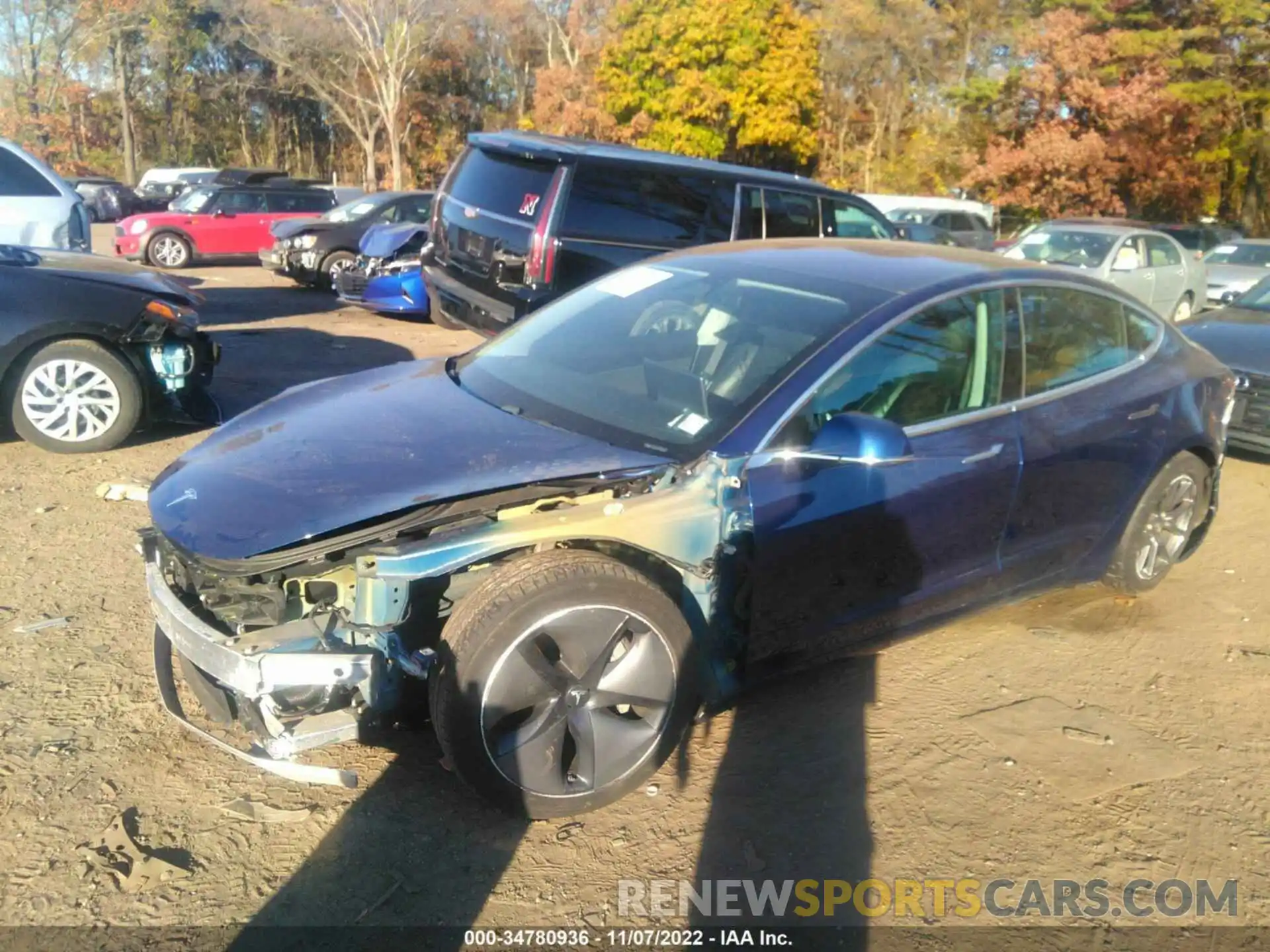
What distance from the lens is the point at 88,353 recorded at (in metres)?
6.37

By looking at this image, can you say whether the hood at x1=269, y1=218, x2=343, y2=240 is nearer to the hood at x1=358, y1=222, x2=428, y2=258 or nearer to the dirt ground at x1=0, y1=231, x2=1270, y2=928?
the hood at x1=358, y1=222, x2=428, y2=258

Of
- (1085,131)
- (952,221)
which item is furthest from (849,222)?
(1085,131)

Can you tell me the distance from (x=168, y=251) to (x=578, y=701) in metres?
16.8

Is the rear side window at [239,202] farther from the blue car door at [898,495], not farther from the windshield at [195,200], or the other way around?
the blue car door at [898,495]

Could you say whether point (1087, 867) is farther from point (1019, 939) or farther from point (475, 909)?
point (475, 909)

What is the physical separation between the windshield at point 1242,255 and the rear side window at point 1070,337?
15.1 m

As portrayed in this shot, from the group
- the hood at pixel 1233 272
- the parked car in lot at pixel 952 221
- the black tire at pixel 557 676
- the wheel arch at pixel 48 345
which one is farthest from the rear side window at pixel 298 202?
the black tire at pixel 557 676

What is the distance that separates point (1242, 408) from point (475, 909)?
6.71 meters

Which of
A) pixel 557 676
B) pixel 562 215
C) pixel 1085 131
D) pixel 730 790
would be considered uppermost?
pixel 1085 131

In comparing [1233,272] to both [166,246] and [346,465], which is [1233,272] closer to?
[166,246]

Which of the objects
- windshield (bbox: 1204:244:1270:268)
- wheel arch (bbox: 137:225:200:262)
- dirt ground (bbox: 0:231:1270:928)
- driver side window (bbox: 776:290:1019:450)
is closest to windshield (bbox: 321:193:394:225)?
wheel arch (bbox: 137:225:200:262)

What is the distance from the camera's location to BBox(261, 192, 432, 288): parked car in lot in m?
15.0

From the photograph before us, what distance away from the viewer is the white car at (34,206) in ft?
29.6

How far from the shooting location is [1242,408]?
24.5 ft
